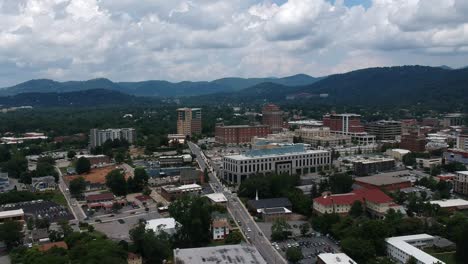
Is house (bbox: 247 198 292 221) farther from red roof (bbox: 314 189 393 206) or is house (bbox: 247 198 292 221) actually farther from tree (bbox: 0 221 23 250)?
tree (bbox: 0 221 23 250)

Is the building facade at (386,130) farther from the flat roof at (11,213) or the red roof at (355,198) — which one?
the flat roof at (11,213)

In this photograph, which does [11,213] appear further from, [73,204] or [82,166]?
[82,166]

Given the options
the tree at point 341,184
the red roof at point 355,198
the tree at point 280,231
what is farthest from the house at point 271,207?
the tree at point 341,184

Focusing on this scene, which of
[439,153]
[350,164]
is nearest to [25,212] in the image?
[350,164]

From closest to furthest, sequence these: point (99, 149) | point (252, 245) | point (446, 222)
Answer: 1. point (252, 245)
2. point (446, 222)
3. point (99, 149)

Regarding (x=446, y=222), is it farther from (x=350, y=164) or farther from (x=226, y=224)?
(x=350, y=164)

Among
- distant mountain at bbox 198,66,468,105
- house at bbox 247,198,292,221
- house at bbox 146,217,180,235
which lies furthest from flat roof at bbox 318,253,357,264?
distant mountain at bbox 198,66,468,105
